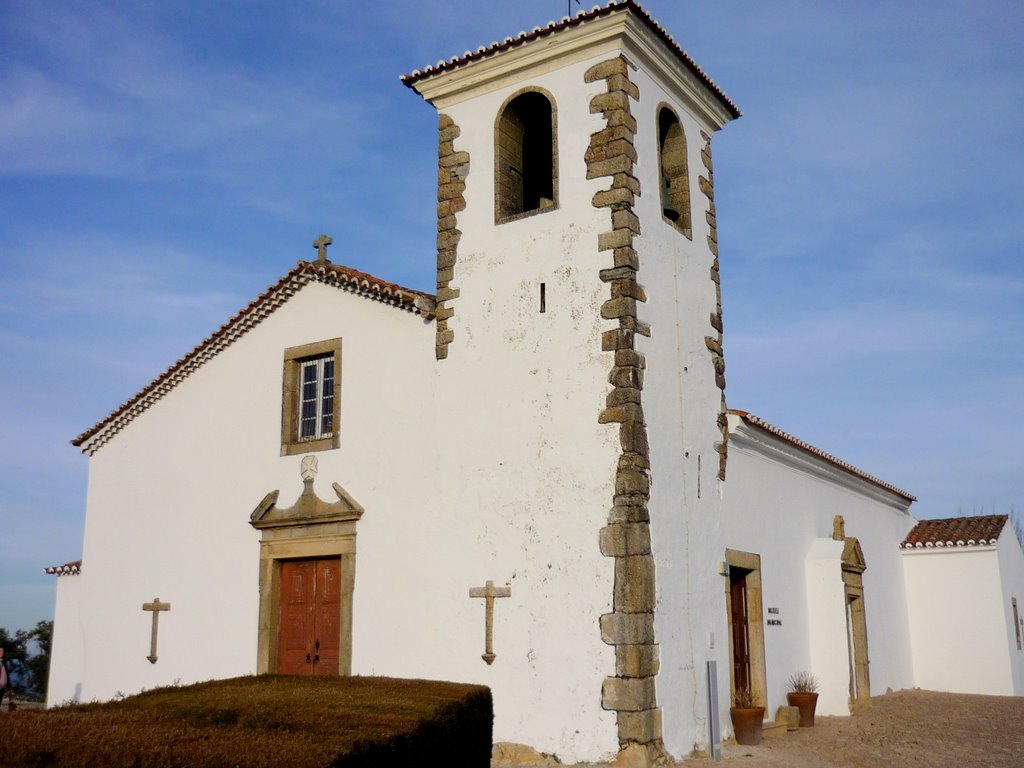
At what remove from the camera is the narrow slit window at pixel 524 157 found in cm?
1186

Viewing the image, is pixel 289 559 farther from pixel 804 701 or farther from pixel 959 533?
pixel 959 533

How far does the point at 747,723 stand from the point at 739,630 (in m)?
1.56

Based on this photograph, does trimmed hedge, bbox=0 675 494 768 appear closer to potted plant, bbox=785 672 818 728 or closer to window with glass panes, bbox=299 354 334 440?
window with glass panes, bbox=299 354 334 440

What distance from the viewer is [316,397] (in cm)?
1330

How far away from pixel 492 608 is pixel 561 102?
5.77 m

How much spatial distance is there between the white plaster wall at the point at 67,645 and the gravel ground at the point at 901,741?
8897mm

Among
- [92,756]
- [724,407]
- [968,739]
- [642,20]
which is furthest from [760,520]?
[92,756]

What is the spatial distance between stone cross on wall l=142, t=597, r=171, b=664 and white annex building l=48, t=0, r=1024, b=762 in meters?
0.03

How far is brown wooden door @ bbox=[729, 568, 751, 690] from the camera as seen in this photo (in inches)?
500

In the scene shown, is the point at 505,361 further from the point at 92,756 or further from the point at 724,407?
the point at 92,756

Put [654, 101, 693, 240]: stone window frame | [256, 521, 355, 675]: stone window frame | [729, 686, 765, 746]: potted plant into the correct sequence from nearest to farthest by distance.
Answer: [729, 686, 765, 746]: potted plant
[256, 521, 355, 675]: stone window frame
[654, 101, 693, 240]: stone window frame

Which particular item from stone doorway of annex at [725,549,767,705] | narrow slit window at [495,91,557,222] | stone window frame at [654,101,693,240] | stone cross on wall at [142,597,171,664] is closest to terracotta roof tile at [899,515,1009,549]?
stone doorway of annex at [725,549,767,705]

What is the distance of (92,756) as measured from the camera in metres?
4.24

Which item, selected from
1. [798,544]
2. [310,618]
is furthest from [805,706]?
[310,618]
